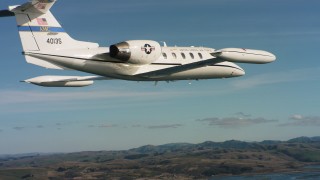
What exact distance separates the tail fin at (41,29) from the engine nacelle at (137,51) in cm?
371

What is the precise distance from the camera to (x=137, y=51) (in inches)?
1702

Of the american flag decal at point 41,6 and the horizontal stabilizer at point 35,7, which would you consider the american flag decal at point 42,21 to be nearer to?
the horizontal stabilizer at point 35,7

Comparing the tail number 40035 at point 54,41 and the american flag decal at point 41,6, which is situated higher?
the american flag decal at point 41,6

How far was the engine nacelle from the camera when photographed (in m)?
42.3

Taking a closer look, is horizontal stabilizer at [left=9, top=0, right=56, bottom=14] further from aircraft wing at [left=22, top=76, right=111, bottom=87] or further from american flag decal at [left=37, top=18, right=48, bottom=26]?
aircraft wing at [left=22, top=76, right=111, bottom=87]

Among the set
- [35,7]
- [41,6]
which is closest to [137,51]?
[41,6]

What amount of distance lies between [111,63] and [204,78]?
1431cm

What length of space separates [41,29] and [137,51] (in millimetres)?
9936

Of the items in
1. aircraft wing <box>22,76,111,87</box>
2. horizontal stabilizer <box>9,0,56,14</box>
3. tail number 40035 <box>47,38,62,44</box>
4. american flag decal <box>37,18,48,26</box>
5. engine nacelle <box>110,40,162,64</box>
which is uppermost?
horizontal stabilizer <box>9,0,56,14</box>

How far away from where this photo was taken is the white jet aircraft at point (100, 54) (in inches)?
1580

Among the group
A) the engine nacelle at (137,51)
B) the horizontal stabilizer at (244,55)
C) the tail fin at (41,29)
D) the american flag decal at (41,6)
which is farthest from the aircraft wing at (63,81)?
the horizontal stabilizer at (244,55)

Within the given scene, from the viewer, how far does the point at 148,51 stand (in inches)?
1742

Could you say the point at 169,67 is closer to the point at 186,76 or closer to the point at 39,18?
the point at 186,76

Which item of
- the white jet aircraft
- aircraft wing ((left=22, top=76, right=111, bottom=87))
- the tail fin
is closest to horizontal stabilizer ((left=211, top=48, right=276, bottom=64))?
the white jet aircraft
